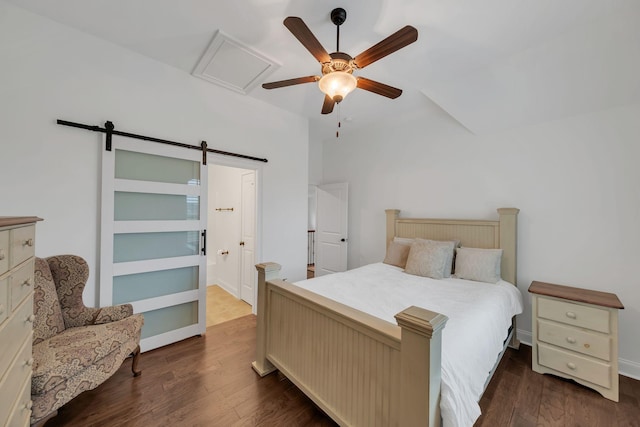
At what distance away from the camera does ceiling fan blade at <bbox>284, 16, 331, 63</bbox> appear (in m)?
1.35

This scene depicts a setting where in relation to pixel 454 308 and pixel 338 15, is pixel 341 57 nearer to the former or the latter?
pixel 338 15

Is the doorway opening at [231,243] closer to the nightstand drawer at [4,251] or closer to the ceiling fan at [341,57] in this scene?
the ceiling fan at [341,57]

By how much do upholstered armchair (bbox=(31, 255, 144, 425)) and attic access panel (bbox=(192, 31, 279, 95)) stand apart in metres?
2.11

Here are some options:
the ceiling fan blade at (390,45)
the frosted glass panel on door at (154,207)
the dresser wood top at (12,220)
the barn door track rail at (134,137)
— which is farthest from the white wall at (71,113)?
the ceiling fan blade at (390,45)

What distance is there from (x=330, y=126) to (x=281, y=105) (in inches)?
42.4

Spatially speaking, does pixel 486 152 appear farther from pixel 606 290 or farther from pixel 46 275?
pixel 46 275

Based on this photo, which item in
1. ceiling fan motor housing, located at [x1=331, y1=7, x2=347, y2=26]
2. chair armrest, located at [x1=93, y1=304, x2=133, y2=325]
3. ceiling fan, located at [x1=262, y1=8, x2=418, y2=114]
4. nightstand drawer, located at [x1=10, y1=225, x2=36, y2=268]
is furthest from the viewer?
chair armrest, located at [x1=93, y1=304, x2=133, y2=325]

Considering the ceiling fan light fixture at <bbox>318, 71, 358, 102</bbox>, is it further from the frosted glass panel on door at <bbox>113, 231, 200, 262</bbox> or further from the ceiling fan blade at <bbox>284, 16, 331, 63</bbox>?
the frosted glass panel on door at <bbox>113, 231, 200, 262</bbox>

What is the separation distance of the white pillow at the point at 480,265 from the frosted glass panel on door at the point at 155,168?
10.1 feet

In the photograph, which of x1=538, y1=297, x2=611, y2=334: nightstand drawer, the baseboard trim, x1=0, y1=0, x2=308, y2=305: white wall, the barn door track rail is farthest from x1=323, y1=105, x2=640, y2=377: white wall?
x1=0, y1=0, x2=308, y2=305: white wall

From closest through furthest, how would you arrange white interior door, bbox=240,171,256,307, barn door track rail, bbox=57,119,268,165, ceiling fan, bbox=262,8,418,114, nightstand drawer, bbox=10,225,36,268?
1. nightstand drawer, bbox=10,225,36,268
2. ceiling fan, bbox=262,8,418,114
3. barn door track rail, bbox=57,119,268,165
4. white interior door, bbox=240,171,256,307

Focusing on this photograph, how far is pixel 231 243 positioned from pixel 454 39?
389 centimetres

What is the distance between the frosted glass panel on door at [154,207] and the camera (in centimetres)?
234

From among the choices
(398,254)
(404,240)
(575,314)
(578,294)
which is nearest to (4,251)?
(398,254)
